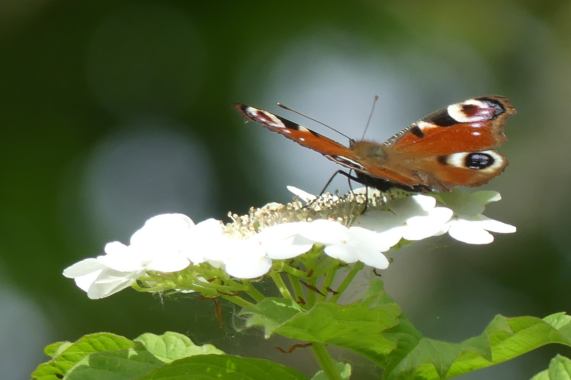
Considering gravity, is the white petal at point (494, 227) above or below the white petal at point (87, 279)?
above

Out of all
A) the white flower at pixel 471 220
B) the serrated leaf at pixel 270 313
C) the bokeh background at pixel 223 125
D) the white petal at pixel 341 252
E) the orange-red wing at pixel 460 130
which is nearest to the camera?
the serrated leaf at pixel 270 313

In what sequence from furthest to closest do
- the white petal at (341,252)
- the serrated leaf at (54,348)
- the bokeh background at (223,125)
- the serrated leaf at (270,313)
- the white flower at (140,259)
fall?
the bokeh background at (223,125), the serrated leaf at (54,348), the white flower at (140,259), the white petal at (341,252), the serrated leaf at (270,313)

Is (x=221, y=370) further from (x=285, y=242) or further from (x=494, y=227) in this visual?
(x=494, y=227)

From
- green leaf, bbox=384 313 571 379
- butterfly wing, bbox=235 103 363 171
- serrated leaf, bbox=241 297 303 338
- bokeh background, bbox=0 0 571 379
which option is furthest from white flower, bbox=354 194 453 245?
bokeh background, bbox=0 0 571 379

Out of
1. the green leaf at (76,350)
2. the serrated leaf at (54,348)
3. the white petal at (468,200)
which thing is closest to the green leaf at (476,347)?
the white petal at (468,200)

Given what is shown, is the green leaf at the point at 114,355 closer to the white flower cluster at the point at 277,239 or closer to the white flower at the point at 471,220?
the white flower cluster at the point at 277,239

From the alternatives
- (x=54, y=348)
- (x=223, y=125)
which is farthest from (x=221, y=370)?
(x=223, y=125)

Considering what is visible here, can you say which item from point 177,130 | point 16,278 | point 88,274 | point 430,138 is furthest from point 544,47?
point 88,274

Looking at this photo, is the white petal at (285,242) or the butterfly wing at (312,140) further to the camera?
the butterfly wing at (312,140)

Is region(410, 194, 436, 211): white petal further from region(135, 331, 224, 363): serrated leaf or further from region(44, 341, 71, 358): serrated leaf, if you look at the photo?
region(44, 341, 71, 358): serrated leaf
